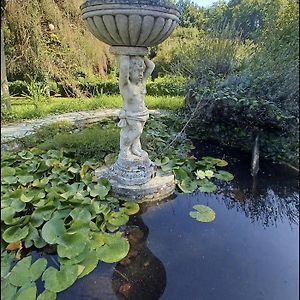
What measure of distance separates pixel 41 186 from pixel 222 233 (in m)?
1.45

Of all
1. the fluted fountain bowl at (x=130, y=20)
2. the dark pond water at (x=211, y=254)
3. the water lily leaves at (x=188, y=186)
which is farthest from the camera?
the water lily leaves at (x=188, y=186)

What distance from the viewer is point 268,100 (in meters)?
3.36

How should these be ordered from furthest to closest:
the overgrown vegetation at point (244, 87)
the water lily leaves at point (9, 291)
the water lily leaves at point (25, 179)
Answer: the overgrown vegetation at point (244, 87), the water lily leaves at point (25, 179), the water lily leaves at point (9, 291)

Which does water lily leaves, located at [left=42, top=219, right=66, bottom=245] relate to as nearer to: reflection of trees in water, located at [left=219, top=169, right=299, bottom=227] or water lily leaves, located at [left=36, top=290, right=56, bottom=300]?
water lily leaves, located at [left=36, top=290, right=56, bottom=300]

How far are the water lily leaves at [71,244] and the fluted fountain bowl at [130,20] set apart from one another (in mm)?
1361

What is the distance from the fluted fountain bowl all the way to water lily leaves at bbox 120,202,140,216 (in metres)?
1.21

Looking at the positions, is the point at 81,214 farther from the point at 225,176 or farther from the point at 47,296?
the point at 225,176

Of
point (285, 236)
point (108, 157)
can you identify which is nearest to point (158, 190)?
point (108, 157)

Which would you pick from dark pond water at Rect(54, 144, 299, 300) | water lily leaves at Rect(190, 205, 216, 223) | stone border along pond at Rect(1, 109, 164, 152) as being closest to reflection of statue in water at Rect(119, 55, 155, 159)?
dark pond water at Rect(54, 144, 299, 300)

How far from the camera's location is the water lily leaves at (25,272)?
138cm

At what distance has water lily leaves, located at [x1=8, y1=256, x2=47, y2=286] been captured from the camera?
138 cm

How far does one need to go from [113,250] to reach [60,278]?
344 millimetres

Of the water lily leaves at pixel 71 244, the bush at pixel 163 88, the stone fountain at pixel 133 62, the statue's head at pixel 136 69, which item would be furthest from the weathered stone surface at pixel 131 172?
the bush at pixel 163 88

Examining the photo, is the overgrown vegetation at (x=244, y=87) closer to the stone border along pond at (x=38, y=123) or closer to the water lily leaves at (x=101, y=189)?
the water lily leaves at (x=101, y=189)
